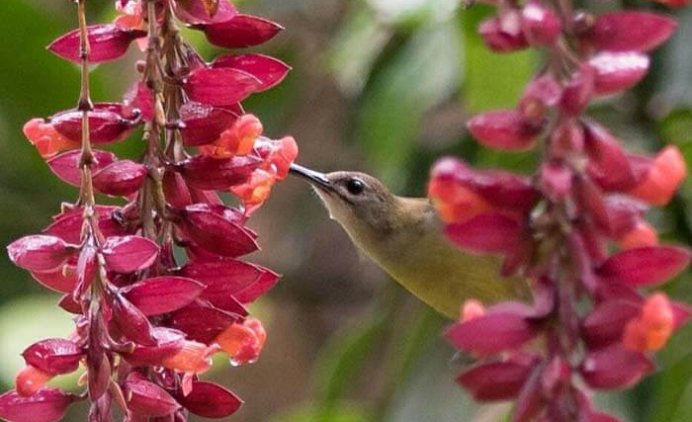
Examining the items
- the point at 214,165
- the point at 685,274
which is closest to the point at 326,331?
the point at 685,274

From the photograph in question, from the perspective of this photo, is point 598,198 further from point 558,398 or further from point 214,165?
point 214,165

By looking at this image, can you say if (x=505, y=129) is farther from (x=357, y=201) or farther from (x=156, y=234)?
(x=357, y=201)

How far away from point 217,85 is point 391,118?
4.71 feet

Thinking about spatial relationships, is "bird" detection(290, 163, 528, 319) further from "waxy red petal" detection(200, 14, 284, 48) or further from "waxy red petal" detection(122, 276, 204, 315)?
"waxy red petal" detection(122, 276, 204, 315)

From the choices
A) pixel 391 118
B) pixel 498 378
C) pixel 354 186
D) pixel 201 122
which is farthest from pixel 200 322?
pixel 391 118

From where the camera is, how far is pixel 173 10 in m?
0.88

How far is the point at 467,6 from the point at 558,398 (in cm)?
30

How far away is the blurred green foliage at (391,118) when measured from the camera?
7.13 ft

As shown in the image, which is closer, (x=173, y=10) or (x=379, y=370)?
(x=173, y=10)

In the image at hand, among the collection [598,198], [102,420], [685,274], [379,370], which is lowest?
[379,370]

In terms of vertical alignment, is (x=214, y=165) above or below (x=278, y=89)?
above

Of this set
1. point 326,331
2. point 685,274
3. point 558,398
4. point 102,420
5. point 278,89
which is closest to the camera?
point 558,398

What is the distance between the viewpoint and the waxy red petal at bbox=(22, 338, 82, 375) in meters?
0.81

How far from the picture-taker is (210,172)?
0.87 metres
